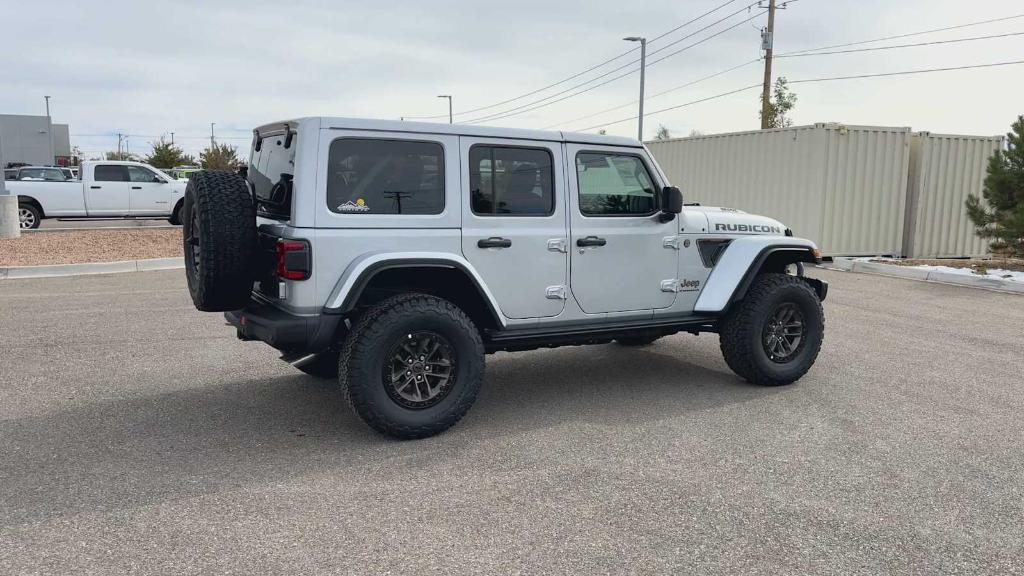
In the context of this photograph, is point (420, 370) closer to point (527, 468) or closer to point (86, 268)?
point (527, 468)

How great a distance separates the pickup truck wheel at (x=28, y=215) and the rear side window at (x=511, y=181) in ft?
55.4

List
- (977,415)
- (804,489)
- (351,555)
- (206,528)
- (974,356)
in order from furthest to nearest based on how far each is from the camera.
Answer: (974,356)
(977,415)
(804,489)
(206,528)
(351,555)

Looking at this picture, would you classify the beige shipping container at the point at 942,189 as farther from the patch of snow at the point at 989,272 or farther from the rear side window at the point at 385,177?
the rear side window at the point at 385,177

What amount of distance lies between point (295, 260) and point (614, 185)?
7.57 feet

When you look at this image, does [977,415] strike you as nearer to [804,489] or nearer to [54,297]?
[804,489]

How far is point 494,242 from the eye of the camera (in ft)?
15.6

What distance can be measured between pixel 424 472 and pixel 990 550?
8.69 ft

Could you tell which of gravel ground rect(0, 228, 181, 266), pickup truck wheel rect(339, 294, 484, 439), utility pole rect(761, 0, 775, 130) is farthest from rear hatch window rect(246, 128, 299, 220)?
utility pole rect(761, 0, 775, 130)

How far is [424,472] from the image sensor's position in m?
4.06

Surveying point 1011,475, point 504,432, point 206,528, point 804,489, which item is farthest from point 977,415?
point 206,528

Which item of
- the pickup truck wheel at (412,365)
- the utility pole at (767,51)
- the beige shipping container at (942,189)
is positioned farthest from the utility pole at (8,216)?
the utility pole at (767,51)

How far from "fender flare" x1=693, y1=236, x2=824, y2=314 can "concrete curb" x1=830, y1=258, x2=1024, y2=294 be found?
7.64 meters

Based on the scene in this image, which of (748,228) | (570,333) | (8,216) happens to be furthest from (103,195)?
(748,228)

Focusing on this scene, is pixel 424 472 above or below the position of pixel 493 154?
below
